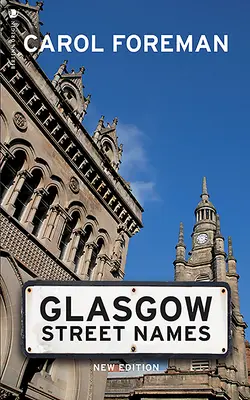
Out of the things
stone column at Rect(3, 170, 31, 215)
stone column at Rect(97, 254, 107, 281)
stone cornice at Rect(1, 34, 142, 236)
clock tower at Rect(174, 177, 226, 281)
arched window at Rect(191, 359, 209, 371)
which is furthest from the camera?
clock tower at Rect(174, 177, 226, 281)

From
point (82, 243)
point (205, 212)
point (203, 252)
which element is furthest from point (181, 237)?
point (82, 243)

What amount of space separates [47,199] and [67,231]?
164 cm

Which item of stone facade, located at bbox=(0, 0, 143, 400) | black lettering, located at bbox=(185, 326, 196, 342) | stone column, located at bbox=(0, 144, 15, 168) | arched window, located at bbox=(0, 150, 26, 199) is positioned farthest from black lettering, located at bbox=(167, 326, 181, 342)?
arched window, located at bbox=(0, 150, 26, 199)

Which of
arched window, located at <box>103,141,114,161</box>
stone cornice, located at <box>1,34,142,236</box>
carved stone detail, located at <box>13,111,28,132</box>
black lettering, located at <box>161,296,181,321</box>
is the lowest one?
black lettering, located at <box>161,296,181,321</box>

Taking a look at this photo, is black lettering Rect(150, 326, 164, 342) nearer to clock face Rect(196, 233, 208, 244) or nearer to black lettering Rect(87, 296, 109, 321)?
black lettering Rect(87, 296, 109, 321)

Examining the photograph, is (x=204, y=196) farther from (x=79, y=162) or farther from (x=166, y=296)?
(x=166, y=296)

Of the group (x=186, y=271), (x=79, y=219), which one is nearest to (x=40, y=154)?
(x=79, y=219)

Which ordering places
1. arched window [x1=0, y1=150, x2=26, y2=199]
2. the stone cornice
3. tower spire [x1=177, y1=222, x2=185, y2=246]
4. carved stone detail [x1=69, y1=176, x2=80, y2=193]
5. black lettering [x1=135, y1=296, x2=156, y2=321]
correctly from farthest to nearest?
tower spire [x1=177, y1=222, x2=185, y2=246]
carved stone detail [x1=69, y1=176, x2=80, y2=193]
the stone cornice
arched window [x1=0, y1=150, x2=26, y2=199]
black lettering [x1=135, y1=296, x2=156, y2=321]

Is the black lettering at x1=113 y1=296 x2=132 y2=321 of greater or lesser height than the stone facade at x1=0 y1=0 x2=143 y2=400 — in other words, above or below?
below

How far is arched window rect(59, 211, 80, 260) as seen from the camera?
15.2 meters

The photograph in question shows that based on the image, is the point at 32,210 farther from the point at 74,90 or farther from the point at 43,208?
the point at 74,90

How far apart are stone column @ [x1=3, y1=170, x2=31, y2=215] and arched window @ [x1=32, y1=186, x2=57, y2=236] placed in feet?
4.09

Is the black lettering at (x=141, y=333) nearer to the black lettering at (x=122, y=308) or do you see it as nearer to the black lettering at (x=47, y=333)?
the black lettering at (x=122, y=308)

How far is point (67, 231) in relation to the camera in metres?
15.4
